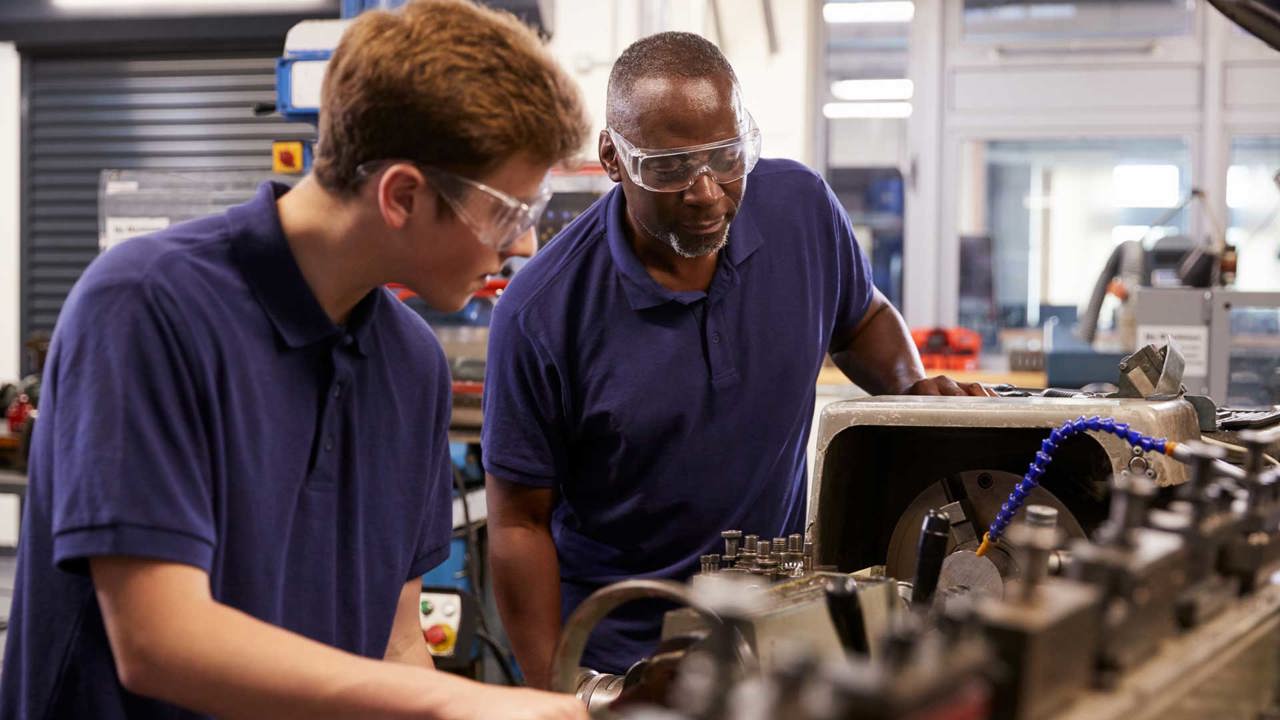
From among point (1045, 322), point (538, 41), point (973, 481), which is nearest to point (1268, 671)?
point (973, 481)

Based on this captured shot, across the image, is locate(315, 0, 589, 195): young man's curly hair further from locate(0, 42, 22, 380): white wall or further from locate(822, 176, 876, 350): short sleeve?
locate(0, 42, 22, 380): white wall

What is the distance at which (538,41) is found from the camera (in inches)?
40.9

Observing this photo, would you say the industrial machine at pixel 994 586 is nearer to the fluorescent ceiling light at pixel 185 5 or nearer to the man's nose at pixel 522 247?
the man's nose at pixel 522 247

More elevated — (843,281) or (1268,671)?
(843,281)

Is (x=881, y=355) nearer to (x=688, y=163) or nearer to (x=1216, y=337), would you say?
(x=688, y=163)

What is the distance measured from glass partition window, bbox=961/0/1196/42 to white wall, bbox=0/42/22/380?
4082 mm

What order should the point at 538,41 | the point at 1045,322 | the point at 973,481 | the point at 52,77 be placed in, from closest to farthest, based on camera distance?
1. the point at 538,41
2. the point at 973,481
3. the point at 52,77
4. the point at 1045,322

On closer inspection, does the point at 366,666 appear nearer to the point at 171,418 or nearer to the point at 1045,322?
the point at 171,418

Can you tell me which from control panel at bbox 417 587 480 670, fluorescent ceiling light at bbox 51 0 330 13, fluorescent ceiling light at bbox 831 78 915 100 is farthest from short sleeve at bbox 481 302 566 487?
fluorescent ceiling light at bbox 831 78 915 100

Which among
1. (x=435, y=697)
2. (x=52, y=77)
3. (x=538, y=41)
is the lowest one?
(x=435, y=697)

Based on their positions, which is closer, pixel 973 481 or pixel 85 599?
pixel 85 599

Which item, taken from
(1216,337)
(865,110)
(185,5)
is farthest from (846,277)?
(865,110)

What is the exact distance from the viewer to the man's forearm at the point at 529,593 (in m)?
1.52

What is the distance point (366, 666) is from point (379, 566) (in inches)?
10.9
